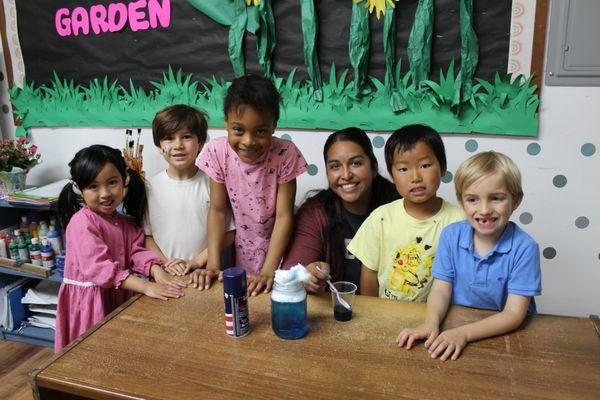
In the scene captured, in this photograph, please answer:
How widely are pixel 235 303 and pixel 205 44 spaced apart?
159 centimetres

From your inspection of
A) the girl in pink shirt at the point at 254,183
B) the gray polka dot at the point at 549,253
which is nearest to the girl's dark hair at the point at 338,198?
the girl in pink shirt at the point at 254,183

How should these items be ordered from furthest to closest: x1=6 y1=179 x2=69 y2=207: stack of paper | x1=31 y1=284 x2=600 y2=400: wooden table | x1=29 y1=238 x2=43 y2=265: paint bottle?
x1=29 y1=238 x2=43 y2=265: paint bottle < x1=6 y1=179 x2=69 y2=207: stack of paper < x1=31 y1=284 x2=600 y2=400: wooden table

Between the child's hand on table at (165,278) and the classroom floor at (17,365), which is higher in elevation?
the child's hand on table at (165,278)

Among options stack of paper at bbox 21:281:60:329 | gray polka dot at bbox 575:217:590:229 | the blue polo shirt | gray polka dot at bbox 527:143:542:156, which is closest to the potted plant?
stack of paper at bbox 21:281:60:329

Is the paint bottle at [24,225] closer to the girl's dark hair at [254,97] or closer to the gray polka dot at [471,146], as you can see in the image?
the girl's dark hair at [254,97]

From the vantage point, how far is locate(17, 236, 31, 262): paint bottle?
2.44 m

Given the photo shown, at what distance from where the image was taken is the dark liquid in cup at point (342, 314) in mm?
1117

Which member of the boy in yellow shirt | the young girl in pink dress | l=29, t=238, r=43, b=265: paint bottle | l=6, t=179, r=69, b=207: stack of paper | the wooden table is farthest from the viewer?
l=29, t=238, r=43, b=265: paint bottle

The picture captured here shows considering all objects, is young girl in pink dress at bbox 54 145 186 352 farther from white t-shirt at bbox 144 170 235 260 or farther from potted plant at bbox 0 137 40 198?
potted plant at bbox 0 137 40 198

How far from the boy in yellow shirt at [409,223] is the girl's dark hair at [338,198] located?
0.44 feet

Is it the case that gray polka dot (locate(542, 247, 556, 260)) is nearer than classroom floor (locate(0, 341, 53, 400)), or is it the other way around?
gray polka dot (locate(542, 247, 556, 260))

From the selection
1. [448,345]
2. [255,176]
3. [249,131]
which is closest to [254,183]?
[255,176]

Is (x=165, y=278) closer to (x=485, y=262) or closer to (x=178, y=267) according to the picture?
(x=178, y=267)

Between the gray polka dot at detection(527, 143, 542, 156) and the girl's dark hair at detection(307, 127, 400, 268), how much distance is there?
0.67m
